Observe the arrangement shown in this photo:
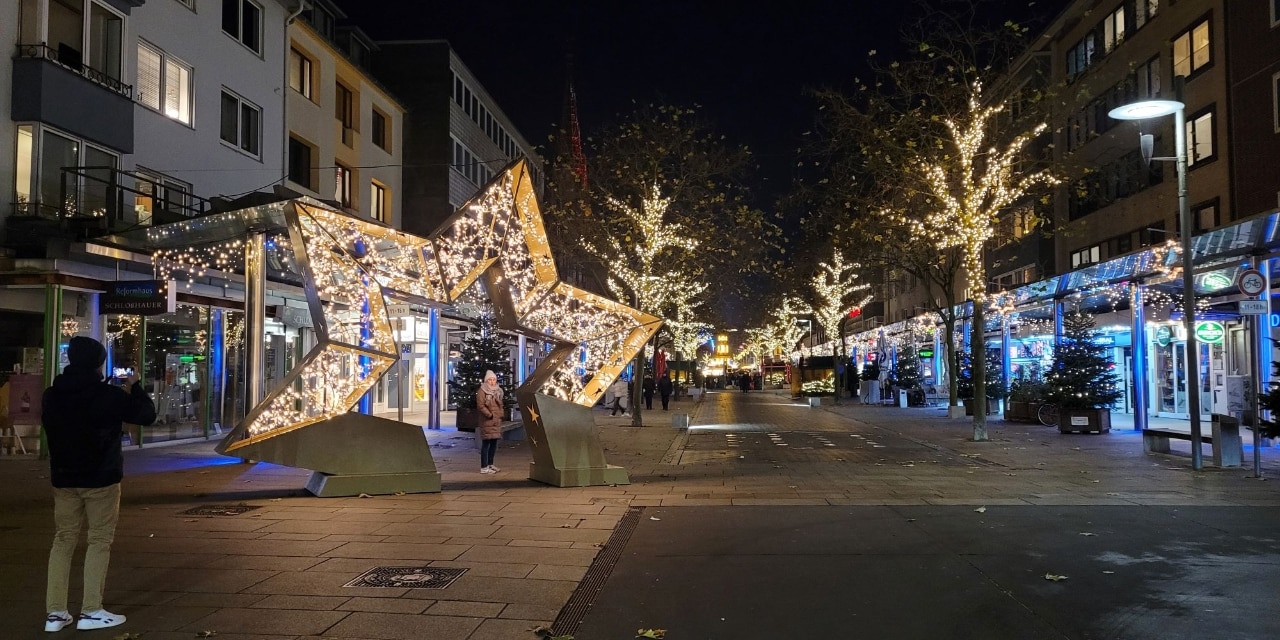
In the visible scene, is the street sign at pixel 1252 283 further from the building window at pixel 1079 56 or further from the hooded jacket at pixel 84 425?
the building window at pixel 1079 56

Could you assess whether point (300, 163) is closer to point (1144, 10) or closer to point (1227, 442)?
point (1227, 442)

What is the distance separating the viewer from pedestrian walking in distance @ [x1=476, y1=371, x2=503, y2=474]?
14.1 m

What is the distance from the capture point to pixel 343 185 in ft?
103

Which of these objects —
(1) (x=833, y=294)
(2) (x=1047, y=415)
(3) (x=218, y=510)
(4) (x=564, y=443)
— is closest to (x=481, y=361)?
(4) (x=564, y=443)

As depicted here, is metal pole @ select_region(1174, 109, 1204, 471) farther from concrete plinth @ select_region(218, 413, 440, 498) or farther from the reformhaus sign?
the reformhaus sign

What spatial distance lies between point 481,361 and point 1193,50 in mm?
22751

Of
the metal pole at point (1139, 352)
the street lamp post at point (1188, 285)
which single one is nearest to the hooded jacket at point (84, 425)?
the street lamp post at point (1188, 285)

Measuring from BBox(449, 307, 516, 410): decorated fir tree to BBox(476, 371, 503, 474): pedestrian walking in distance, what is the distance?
361 inches

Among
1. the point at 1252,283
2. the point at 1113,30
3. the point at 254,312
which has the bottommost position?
the point at 254,312

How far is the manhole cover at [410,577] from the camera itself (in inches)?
271

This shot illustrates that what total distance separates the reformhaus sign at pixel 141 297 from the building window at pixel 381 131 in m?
18.9

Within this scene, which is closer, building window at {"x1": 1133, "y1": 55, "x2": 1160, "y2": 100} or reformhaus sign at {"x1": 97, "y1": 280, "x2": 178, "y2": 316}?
reformhaus sign at {"x1": 97, "y1": 280, "x2": 178, "y2": 316}

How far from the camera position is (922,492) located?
12.4 m

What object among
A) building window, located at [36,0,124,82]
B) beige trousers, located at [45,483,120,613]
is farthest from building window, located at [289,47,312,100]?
beige trousers, located at [45,483,120,613]
